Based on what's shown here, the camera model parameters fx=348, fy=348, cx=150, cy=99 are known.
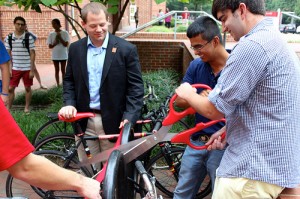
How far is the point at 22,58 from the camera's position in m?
7.05

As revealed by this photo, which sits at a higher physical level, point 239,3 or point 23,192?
point 239,3

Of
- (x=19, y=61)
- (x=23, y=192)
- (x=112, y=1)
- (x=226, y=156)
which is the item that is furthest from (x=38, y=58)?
(x=226, y=156)

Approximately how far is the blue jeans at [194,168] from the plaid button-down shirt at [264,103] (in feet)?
2.88

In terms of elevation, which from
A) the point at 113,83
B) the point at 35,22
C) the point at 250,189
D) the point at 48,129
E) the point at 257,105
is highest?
the point at 35,22

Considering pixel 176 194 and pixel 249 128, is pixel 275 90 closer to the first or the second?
pixel 249 128

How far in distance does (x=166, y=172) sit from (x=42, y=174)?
2.58 meters

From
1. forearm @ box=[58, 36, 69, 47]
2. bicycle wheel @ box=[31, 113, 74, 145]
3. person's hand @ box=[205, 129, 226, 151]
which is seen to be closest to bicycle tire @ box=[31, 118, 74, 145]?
bicycle wheel @ box=[31, 113, 74, 145]

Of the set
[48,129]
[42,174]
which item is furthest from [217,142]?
[48,129]

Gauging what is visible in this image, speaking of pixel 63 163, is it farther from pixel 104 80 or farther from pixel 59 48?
pixel 59 48

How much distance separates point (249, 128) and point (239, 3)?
1.92 ft

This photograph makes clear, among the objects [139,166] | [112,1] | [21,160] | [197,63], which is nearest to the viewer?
[21,160]

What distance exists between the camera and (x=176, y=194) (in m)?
2.86

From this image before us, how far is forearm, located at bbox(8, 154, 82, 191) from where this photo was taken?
1375 mm

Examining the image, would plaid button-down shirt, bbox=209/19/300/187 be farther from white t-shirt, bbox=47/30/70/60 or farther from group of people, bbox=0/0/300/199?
white t-shirt, bbox=47/30/70/60
